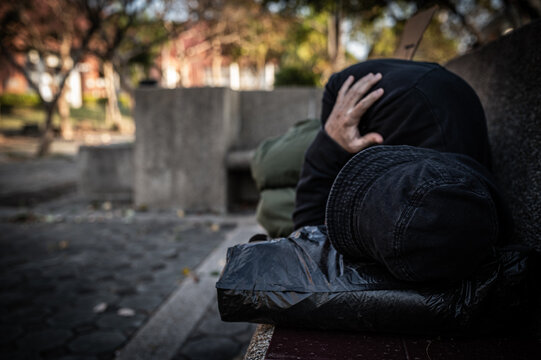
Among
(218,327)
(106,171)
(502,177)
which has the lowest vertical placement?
(218,327)

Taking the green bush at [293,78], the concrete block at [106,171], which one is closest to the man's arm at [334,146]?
the concrete block at [106,171]

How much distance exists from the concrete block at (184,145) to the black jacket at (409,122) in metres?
4.38

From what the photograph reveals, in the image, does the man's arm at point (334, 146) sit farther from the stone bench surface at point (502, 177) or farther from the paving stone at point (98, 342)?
the paving stone at point (98, 342)

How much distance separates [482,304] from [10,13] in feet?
57.0

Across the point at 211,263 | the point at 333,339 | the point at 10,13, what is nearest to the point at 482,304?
the point at 333,339

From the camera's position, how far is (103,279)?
368 centimetres

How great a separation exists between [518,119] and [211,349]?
2.09 m

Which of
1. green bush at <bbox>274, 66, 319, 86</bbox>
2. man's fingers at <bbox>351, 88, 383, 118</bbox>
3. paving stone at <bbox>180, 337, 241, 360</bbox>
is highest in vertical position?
green bush at <bbox>274, 66, 319, 86</bbox>

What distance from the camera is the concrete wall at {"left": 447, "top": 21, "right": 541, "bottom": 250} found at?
1558mm

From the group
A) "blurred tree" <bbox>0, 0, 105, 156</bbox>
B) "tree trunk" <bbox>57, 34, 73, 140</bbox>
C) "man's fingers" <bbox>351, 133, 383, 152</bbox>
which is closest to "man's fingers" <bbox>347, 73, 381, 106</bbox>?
"man's fingers" <bbox>351, 133, 383, 152</bbox>

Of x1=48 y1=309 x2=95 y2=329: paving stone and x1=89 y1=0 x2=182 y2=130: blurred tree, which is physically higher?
x1=89 y1=0 x2=182 y2=130: blurred tree

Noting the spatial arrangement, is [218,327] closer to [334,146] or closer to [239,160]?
[334,146]

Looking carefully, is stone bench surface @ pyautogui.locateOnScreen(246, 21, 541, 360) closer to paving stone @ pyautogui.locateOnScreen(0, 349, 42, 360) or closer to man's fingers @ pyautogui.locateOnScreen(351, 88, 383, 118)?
man's fingers @ pyautogui.locateOnScreen(351, 88, 383, 118)

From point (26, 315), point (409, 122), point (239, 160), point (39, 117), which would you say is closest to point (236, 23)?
point (239, 160)
